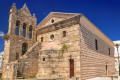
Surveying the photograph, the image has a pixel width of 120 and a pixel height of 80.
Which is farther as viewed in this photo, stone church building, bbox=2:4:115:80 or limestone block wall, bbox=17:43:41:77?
limestone block wall, bbox=17:43:41:77

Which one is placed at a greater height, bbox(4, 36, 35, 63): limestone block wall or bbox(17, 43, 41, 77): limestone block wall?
bbox(4, 36, 35, 63): limestone block wall

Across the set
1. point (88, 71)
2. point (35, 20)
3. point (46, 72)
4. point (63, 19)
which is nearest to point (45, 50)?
point (46, 72)

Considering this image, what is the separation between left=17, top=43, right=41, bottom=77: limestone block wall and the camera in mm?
12722

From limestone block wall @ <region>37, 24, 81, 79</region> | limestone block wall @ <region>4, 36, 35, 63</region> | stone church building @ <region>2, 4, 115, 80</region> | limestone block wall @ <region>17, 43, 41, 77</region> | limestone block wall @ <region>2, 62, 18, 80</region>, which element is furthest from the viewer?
limestone block wall @ <region>4, 36, 35, 63</region>

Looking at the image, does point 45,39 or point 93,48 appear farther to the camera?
point 45,39

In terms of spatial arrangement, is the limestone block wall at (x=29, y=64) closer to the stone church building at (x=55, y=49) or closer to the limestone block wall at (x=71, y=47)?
the stone church building at (x=55, y=49)

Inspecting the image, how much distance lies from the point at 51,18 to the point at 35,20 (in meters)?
3.39

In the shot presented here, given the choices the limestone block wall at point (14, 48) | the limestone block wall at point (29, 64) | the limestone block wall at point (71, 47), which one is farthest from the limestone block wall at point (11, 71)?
the limestone block wall at point (71, 47)

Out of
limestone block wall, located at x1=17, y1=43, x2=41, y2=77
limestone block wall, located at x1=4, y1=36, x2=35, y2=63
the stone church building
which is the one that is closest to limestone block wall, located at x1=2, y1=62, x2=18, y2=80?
the stone church building

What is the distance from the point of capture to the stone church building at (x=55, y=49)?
12.3 metres

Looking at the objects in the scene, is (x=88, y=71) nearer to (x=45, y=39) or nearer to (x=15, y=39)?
(x=45, y=39)

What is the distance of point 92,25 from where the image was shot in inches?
606

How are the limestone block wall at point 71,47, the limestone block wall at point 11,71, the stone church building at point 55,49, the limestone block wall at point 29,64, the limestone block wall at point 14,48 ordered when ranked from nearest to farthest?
the limestone block wall at point 11,71, the limestone block wall at point 71,47, the stone church building at point 55,49, the limestone block wall at point 29,64, the limestone block wall at point 14,48

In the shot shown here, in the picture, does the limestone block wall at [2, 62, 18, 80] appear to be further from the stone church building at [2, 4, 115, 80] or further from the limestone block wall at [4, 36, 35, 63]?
the limestone block wall at [4, 36, 35, 63]
